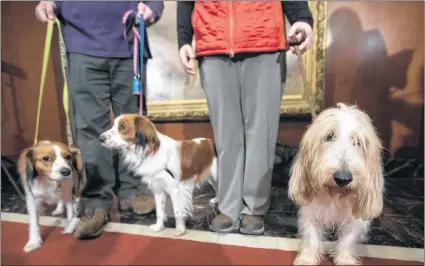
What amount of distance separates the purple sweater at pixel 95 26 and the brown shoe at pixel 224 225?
3.45 ft

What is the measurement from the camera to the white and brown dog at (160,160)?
169cm

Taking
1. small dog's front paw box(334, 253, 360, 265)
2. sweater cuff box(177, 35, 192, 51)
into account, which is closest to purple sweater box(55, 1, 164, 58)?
sweater cuff box(177, 35, 192, 51)

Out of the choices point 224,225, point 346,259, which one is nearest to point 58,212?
point 224,225

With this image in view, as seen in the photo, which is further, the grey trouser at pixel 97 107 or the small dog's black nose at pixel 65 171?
the grey trouser at pixel 97 107

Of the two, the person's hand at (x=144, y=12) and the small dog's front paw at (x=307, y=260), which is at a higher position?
the person's hand at (x=144, y=12)

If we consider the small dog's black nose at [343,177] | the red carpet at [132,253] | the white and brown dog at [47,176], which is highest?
the small dog's black nose at [343,177]

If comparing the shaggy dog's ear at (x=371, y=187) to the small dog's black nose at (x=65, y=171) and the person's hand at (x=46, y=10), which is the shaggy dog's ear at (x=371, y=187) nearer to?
the small dog's black nose at (x=65, y=171)

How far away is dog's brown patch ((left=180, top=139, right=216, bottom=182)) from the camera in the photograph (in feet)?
6.14

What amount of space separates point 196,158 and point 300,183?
32.2 inches

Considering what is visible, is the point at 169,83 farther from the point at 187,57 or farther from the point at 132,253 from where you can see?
the point at 132,253

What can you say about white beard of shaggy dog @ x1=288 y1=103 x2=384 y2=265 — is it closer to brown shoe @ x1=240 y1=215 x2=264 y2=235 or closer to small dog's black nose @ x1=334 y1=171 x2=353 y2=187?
small dog's black nose @ x1=334 y1=171 x2=353 y2=187

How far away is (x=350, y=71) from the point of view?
280 centimetres

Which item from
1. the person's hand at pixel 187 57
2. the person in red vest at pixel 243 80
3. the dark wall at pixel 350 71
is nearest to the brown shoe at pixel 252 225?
the person in red vest at pixel 243 80

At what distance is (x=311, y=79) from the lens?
2895mm
